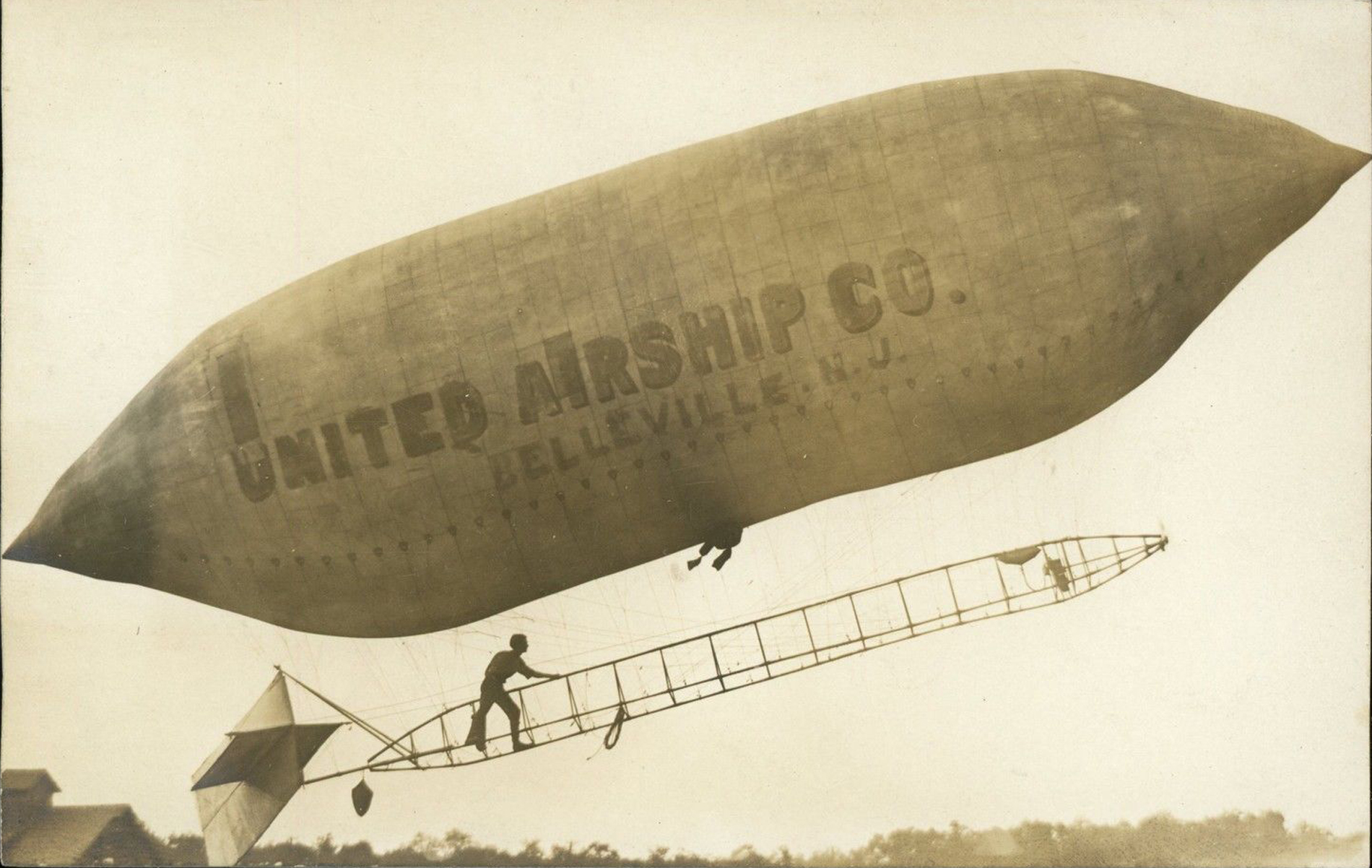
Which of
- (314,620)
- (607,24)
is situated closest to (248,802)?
(314,620)

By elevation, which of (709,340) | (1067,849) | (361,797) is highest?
(709,340)

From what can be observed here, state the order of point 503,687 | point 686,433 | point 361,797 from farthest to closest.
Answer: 1. point 361,797
2. point 503,687
3. point 686,433

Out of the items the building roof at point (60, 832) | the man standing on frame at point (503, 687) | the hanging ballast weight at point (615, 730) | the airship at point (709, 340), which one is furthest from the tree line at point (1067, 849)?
the building roof at point (60, 832)

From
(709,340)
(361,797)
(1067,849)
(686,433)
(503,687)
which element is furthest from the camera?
(361,797)

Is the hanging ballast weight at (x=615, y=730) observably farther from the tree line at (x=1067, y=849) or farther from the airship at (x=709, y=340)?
the airship at (x=709, y=340)

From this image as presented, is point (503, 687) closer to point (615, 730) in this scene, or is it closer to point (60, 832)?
point (615, 730)

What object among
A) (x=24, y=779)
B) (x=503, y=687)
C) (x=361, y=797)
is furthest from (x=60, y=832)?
(x=503, y=687)
